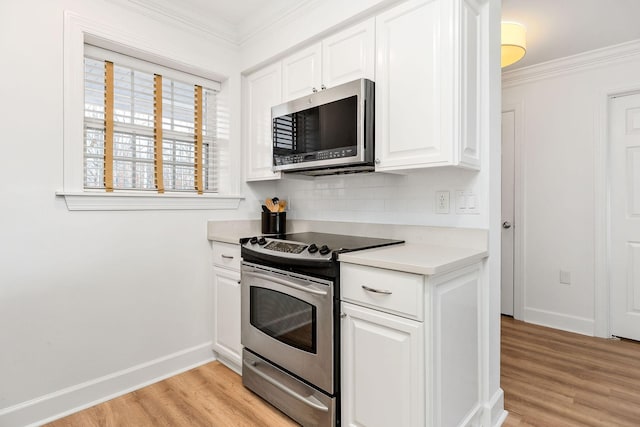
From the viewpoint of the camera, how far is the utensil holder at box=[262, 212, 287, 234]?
8.86ft

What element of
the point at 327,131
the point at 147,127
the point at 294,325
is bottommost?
the point at 294,325

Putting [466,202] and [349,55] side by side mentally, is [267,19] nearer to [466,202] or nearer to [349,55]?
[349,55]

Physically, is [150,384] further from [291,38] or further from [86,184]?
[291,38]

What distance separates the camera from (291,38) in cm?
236

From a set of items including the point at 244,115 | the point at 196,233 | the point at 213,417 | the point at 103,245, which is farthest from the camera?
the point at 244,115

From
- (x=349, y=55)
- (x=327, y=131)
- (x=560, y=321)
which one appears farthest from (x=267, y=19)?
(x=560, y=321)

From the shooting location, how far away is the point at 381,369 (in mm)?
1514

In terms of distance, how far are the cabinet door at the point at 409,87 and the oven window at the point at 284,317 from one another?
2.90 ft

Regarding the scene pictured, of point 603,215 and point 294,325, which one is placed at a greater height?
point 603,215

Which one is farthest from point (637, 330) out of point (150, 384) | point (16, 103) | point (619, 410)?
point (16, 103)

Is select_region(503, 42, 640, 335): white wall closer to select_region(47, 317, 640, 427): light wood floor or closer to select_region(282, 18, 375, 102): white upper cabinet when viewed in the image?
select_region(47, 317, 640, 427): light wood floor

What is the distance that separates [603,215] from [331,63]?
107 inches

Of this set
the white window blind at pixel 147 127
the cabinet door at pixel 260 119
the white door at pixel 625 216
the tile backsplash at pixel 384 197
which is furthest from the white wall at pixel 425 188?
the white door at pixel 625 216

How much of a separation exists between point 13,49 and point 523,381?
11.7ft
